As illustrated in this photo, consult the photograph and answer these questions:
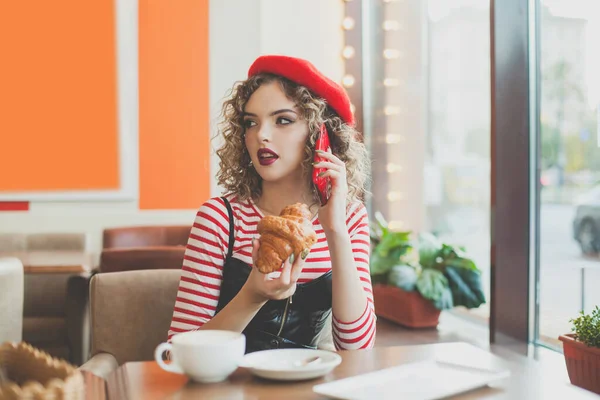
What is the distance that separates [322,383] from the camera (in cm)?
104

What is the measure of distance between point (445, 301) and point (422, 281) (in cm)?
19

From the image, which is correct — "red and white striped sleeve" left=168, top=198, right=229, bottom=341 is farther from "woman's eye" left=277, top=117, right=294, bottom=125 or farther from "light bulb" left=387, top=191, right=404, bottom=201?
"light bulb" left=387, top=191, right=404, bottom=201

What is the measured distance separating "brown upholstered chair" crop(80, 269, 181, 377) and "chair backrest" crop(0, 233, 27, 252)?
137 inches

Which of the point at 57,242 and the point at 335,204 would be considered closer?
the point at 335,204

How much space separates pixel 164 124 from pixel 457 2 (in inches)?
95.0

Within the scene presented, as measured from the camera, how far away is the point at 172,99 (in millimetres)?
5406

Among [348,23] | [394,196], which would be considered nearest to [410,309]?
[394,196]

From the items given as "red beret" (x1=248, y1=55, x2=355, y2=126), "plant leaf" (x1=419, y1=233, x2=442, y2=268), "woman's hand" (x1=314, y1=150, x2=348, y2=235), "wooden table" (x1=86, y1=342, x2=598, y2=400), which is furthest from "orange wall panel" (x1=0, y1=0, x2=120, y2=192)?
"wooden table" (x1=86, y1=342, x2=598, y2=400)

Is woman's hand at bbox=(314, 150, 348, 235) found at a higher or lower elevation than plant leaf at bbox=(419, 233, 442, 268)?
higher

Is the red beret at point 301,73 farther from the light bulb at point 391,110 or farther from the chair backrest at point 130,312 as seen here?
the light bulb at point 391,110

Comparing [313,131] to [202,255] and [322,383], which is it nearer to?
[202,255]

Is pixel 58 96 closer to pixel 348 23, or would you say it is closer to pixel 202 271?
pixel 348 23

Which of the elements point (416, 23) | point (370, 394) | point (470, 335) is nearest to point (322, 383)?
point (370, 394)

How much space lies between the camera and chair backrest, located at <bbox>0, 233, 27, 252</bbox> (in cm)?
496
